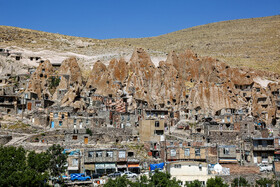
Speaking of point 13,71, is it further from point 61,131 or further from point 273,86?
point 273,86

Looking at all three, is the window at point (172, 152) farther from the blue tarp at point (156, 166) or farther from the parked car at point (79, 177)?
the parked car at point (79, 177)

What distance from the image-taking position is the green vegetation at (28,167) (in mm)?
47062

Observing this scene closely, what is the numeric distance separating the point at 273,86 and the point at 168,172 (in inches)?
2428

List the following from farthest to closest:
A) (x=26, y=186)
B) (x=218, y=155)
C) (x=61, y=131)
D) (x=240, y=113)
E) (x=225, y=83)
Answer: (x=225, y=83), (x=240, y=113), (x=61, y=131), (x=218, y=155), (x=26, y=186)

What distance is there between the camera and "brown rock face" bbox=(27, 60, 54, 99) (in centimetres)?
8800

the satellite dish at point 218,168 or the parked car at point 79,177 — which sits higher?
the satellite dish at point 218,168

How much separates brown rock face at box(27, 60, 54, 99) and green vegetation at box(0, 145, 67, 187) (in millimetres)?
34001

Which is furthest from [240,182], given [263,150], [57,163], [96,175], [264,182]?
[57,163]

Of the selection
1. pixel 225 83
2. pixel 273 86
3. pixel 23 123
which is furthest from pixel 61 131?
pixel 273 86

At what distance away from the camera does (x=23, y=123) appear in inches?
2894

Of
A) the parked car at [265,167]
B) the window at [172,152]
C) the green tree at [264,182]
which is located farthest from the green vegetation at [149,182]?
the parked car at [265,167]

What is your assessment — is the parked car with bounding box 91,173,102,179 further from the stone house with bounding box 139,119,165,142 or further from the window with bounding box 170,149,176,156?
the stone house with bounding box 139,119,165,142

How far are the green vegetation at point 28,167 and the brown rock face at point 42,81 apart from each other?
34.0 m

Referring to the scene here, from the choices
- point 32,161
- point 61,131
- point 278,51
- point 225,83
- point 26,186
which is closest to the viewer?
point 26,186
